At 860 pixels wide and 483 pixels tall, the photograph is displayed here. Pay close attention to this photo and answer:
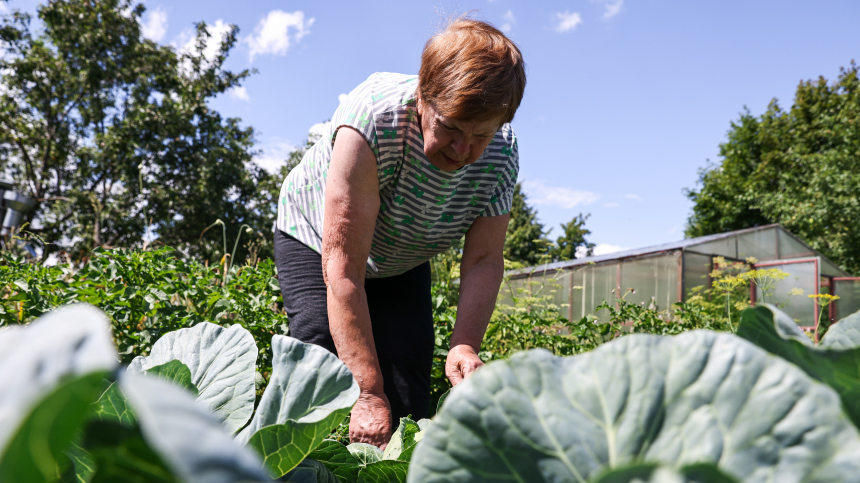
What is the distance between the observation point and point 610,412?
0.31m

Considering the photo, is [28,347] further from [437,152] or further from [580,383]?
[437,152]

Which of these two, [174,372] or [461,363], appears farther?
[461,363]

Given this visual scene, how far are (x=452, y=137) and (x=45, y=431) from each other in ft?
4.79

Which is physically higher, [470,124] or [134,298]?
[470,124]

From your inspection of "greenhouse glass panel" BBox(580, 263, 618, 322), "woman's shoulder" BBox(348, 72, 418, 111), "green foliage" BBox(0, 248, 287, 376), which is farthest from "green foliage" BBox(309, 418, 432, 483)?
"greenhouse glass panel" BBox(580, 263, 618, 322)

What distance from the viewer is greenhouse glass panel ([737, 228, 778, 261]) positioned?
606 inches

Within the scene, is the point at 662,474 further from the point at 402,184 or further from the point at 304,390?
the point at 402,184

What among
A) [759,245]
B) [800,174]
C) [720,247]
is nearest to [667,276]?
[720,247]

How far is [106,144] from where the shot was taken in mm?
13594

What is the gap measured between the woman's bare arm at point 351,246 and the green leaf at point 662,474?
1.31 metres

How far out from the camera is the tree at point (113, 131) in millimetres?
13469

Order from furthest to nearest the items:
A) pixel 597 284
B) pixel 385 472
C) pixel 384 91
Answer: pixel 597 284
pixel 384 91
pixel 385 472

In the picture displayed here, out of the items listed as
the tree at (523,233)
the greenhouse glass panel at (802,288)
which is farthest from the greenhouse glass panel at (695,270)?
the tree at (523,233)

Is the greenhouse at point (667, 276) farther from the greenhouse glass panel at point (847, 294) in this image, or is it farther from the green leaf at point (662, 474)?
the green leaf at point (662, 474)
